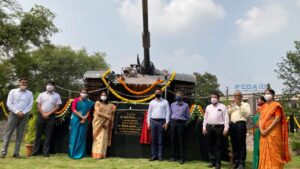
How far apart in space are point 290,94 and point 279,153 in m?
16.7

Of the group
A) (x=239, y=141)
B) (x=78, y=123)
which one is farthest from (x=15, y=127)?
(x=239, y=141)

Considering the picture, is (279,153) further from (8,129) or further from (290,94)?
(290,94)

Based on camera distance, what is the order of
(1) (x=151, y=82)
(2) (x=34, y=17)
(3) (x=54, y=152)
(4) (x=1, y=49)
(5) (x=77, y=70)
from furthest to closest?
(5) (x=77, y=70), (2) (x=34, y=17), (4) (x=1, y=49), (1) (x=151, y=82), (3) (x=54, y=152)

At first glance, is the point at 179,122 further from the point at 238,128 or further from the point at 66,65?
the point at 66,65

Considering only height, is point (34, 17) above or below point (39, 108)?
above

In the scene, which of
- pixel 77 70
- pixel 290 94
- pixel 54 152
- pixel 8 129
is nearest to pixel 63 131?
pixel 54 152

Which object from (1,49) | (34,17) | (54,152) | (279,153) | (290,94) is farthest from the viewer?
(290,94)

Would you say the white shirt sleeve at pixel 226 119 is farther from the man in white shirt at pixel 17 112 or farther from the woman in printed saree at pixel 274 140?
the man in white shirt at pixel 17 112

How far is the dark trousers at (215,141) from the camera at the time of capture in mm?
6531

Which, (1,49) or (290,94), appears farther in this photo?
(290,94)

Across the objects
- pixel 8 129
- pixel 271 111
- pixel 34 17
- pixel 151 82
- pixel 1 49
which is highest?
pixel 34 17

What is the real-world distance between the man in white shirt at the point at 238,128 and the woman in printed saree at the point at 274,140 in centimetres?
93

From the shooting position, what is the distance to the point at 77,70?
33.1 metres

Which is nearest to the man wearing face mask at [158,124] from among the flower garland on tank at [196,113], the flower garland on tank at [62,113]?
the flower garland on tank at [196,113]
